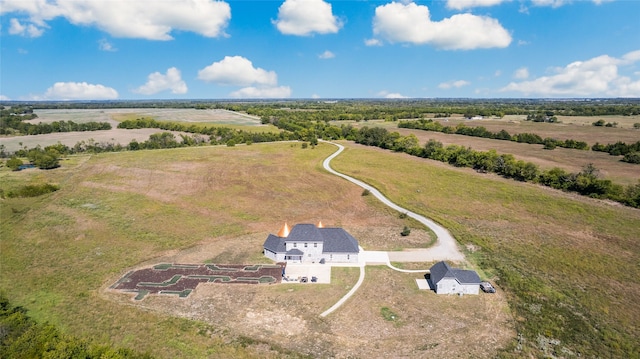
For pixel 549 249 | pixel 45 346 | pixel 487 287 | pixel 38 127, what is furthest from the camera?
pixel 38 127

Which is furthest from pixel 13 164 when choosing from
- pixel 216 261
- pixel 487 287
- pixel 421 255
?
pixel 487 287

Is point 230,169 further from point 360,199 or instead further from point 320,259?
point 320,259

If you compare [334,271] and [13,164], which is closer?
[334,271]

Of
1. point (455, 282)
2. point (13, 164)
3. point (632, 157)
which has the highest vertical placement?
point (13, 164)

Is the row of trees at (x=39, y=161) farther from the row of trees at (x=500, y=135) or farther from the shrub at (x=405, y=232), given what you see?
the row of trees at (x=500, y=135)

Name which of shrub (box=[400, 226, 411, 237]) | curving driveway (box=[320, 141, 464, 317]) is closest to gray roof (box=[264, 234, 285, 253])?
curving driveway (box=[320, 141, 464, 317])

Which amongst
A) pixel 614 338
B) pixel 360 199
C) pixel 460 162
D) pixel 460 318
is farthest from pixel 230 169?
pixel 614 338

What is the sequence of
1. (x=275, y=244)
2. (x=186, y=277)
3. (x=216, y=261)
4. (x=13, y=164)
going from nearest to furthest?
(x=186, y=277) → (x=216, y=261) → (x=275, y=244) → (x=13, y=164)

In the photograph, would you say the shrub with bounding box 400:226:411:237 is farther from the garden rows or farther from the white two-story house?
the garden rows

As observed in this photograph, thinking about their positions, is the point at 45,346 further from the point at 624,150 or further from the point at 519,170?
the point at 624,150
